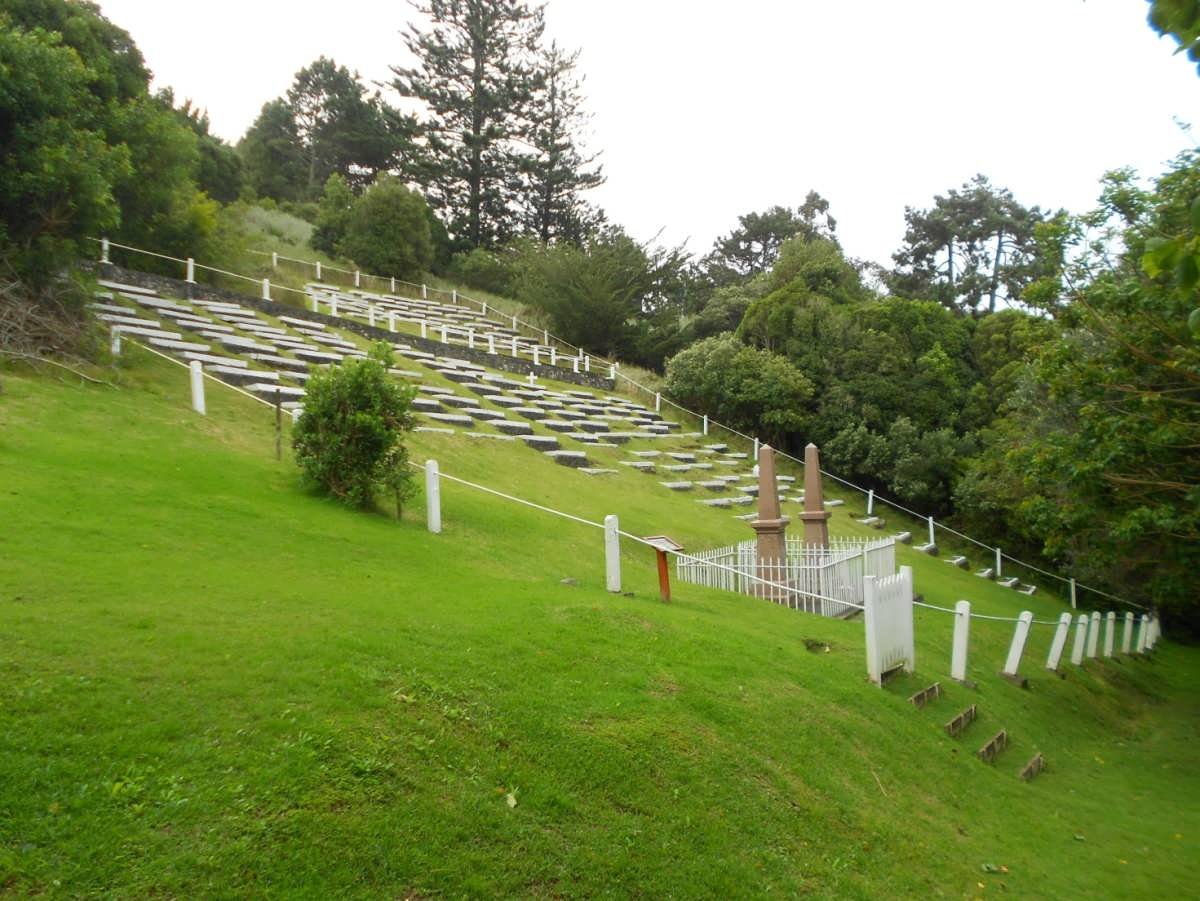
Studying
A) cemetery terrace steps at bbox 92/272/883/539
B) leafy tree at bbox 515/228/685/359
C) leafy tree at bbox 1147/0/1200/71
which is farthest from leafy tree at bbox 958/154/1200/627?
leafy tree at bbox 515/228/685/359

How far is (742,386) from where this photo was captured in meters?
28.4

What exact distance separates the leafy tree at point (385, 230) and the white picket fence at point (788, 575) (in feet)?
104

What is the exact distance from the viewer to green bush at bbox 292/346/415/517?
1041 cm

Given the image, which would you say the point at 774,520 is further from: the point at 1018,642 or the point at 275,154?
the point at 275,154

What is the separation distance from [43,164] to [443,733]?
11.9 m

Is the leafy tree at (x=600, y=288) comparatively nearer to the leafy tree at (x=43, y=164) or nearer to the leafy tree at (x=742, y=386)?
the leafy tree at (x=742, y=386)

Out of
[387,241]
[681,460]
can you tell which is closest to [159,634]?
[681,460]

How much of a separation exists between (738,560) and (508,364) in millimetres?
17966

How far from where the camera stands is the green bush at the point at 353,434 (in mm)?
10414

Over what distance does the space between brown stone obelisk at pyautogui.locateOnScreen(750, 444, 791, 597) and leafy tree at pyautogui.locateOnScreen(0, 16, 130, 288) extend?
11152 mm

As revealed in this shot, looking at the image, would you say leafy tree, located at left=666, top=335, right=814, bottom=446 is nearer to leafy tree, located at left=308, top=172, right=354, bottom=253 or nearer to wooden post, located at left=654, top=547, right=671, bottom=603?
wooden post, located at left=654, top=547, right=671, bottom=603

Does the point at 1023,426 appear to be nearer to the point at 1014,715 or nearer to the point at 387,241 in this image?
the point at 1014,715

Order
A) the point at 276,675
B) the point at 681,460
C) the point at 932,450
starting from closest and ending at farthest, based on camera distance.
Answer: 1. the point at 276,675
2. the point at 681,460
3. the point at 932,450

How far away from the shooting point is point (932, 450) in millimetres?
25453
